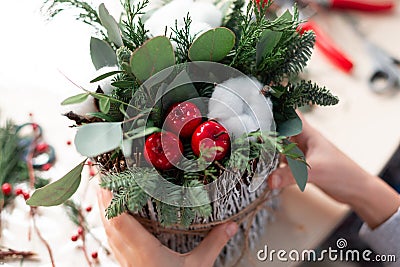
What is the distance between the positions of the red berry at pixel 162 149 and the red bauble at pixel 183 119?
0.01 m

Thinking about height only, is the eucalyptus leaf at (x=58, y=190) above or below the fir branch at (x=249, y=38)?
below

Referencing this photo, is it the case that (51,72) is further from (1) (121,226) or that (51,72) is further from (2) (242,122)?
(2) (242,122)

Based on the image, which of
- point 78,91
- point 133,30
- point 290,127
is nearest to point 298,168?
point 290,127

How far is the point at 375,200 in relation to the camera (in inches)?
31.5

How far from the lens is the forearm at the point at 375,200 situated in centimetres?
80

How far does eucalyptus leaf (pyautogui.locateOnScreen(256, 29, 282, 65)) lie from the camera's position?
0.64 m

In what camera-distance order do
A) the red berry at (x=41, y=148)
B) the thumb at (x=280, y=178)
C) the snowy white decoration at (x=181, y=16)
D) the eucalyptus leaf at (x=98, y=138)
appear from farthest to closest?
the red berry at (x=41, y=148) < the thumb at (x=280, y=178) < the snowy white decoration at (x=181, y=16) < the eucalyptus leaf at (x=98, y=138)

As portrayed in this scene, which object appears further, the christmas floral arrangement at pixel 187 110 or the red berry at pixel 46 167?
the red berry at pixel 46 167

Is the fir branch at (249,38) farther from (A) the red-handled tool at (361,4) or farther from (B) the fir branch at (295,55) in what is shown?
(A) the red-handled tool at (361,4)

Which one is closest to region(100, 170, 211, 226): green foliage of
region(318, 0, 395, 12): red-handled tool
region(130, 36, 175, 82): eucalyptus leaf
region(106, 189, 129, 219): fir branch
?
region(106, 189, 129, 219): fir branch

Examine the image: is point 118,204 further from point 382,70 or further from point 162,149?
point 382,70

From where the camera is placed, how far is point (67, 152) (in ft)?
2.89

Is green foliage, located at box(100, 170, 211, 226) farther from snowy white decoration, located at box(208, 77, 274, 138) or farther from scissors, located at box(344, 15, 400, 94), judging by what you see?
scissors, located at box(344, 15, 400, 94)

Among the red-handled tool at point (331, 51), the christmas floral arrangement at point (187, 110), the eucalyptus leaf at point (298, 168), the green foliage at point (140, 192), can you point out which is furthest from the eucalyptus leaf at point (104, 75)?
the red-handled tool at point (331, 51)
